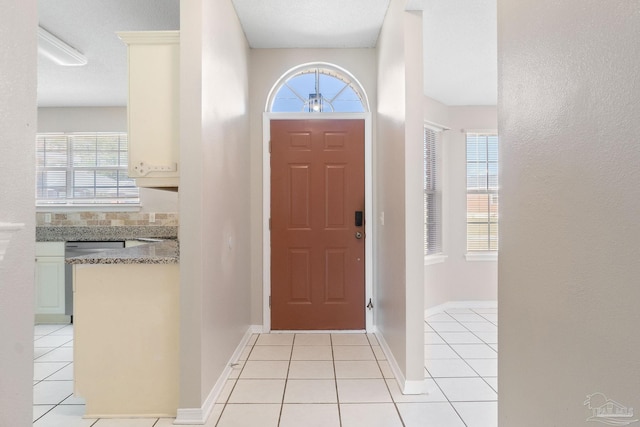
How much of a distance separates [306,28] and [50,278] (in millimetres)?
3764

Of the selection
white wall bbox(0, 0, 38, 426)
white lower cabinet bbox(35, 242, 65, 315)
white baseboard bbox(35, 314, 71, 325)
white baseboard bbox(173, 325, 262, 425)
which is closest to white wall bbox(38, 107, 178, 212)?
white lower cabinet bbox(35, 242, 65, 315)

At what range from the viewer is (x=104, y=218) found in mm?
4789

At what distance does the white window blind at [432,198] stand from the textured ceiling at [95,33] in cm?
295

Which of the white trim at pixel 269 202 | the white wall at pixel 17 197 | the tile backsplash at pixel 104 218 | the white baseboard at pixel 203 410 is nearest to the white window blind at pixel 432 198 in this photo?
the white trim at pixel 269 202

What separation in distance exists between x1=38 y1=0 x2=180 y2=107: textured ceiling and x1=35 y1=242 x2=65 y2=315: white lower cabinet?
1.84 meters

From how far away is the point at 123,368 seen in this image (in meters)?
2.08

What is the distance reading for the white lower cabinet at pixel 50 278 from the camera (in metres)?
4.02

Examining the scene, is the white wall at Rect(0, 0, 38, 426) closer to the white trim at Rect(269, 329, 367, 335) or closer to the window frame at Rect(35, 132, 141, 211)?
the white trim at Rect(269, 329, 367, 335)

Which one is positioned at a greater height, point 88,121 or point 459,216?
point 88,121

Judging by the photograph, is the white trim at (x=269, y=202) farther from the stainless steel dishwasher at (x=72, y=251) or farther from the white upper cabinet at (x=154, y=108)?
the stainless steel dishwasher at (x=72, y=251)

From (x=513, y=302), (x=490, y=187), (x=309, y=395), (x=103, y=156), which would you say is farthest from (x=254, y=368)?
(x=103, y=156)

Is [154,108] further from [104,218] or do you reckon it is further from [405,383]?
[104,218]

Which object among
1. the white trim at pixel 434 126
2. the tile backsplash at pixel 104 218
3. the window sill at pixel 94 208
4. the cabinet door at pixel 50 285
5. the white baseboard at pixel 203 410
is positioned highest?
the white trim at pixel 434 126

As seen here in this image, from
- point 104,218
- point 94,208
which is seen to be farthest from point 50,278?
point 94,208
